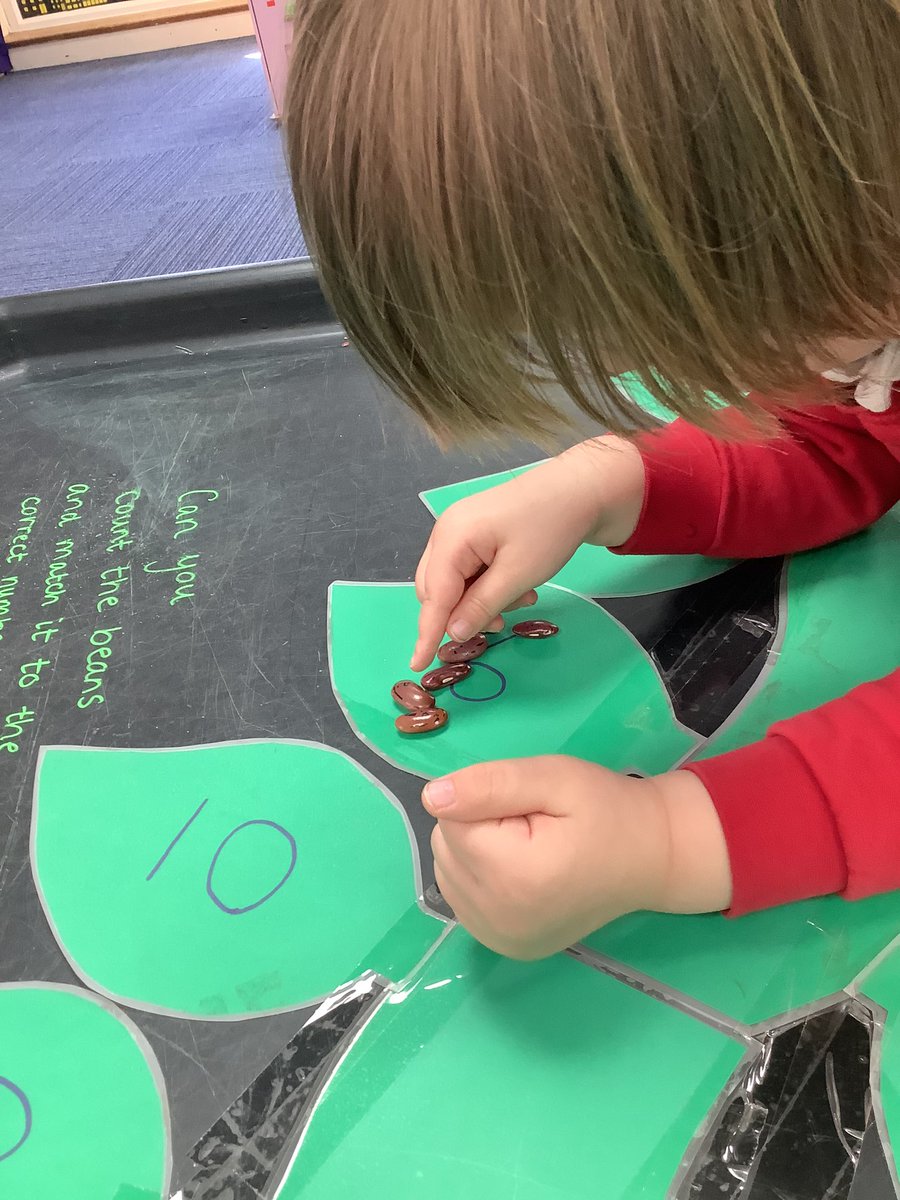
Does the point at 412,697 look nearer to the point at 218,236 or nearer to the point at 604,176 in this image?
the point at 604,176

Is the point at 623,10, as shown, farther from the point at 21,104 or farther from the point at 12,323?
the point at 21,104

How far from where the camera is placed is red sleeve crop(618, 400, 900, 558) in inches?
20.7

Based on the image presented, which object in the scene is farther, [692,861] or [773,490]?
[773,490]

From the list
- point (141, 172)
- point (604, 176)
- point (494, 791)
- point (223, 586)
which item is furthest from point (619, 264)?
point (141, 172)

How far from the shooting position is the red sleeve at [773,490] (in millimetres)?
525

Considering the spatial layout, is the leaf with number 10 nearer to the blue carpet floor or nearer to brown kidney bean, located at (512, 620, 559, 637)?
brown kidney bean, located at (512, 620, 559, 637)

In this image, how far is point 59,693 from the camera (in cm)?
50

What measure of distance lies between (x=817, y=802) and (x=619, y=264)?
242mm

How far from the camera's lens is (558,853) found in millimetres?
361

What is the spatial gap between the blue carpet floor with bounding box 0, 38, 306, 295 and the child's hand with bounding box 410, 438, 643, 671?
0.38 metres

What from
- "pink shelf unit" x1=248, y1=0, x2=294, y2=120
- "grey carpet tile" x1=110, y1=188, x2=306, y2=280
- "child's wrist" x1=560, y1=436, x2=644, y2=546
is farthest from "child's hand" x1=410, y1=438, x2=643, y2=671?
"pink shelf unit" x1=248, y1=0, x2=294, y2=120

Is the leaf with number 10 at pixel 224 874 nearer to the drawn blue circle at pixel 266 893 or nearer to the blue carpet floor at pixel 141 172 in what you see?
the drawn blue circle at pixel 266 893

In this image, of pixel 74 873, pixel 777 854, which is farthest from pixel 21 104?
pixel 777 854

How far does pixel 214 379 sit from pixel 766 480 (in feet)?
1.43
